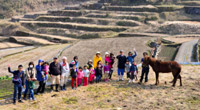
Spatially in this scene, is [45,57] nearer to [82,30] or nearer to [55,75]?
[55,75]

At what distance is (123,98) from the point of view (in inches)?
458

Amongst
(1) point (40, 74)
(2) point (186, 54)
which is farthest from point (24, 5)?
(1) point (40, 74)

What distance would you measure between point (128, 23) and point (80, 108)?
151 feet

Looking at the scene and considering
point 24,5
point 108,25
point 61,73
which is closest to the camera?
point 61,73

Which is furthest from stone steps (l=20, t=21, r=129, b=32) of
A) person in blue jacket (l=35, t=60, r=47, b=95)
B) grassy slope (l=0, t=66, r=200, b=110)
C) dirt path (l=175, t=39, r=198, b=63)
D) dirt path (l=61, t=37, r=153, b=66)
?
person in blue jacket (l=35, t=60, r=47, b=95)

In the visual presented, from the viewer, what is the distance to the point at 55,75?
12750 mm

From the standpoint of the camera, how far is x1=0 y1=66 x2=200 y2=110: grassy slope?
1070 centimetres

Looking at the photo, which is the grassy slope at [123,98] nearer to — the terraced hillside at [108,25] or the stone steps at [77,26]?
the terraced hillside at [108,25]

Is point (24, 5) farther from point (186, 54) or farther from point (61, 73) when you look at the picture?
point (61, 73)

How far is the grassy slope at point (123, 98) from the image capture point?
35.1ft

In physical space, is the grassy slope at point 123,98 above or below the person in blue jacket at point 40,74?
below

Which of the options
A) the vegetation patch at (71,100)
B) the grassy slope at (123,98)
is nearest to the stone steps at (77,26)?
the grassy slope at (123,98)

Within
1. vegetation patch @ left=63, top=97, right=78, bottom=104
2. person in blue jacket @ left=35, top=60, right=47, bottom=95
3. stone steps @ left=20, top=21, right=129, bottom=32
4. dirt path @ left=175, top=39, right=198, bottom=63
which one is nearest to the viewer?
vegetation patch @ left=63, top=97, right=78, bottom=104

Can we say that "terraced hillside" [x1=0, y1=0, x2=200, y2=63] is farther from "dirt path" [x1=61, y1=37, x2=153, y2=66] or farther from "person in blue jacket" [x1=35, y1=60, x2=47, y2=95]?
"person in blue jacket" [x1=35, y1=60, x2=47, y2=95]
